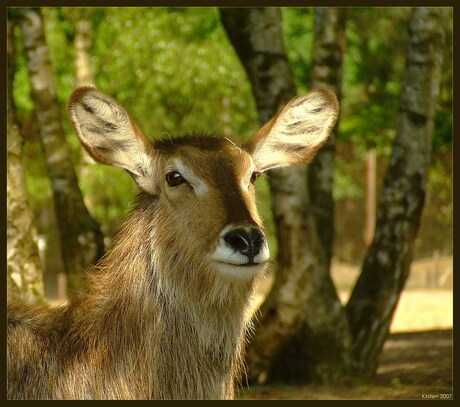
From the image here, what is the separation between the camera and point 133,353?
5359 millimetres

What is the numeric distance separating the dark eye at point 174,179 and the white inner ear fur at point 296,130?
74cm

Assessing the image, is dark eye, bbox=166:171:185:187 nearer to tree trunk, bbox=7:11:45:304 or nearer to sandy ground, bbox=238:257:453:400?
sandy ground, bbox=238:257:453:400

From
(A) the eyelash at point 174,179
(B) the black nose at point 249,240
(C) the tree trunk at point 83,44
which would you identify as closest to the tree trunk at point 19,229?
(A) the eyelash at point 174,179

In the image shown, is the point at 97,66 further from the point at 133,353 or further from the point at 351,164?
the point at 133,353

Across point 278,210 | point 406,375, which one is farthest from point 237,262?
point 406,375

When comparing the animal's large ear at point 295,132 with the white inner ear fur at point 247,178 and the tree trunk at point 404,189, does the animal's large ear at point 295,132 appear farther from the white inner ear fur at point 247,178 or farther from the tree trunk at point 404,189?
the tree trunk at point 404,189

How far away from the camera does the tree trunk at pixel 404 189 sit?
9.86 m

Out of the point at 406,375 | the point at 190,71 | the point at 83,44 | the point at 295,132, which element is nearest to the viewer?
the point at 295,132

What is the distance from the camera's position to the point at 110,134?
5688 millimetres

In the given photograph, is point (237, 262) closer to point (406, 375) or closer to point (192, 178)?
point (192, 178)

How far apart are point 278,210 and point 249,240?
4.09m

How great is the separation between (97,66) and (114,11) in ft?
4.97

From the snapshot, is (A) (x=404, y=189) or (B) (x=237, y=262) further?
(A) (x=404, y=189)

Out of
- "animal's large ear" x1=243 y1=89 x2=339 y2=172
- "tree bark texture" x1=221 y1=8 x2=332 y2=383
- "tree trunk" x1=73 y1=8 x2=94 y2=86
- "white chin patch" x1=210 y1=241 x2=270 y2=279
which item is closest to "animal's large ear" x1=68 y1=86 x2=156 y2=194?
"animal's large ear" x1=243 y1=89 x2=339 y2=172
